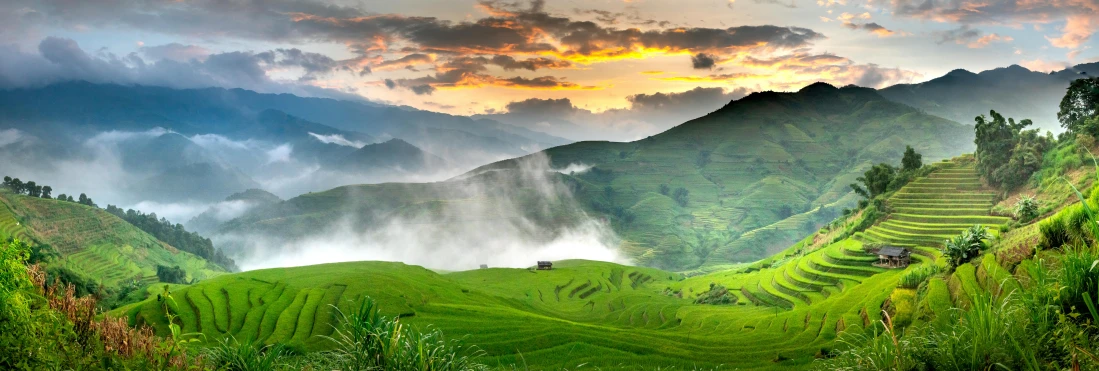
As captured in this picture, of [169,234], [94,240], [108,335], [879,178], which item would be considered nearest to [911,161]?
[879,178]

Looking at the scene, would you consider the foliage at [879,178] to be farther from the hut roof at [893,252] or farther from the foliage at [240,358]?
the foliage at [240,358]

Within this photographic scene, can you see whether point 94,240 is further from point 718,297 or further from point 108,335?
point 108,335

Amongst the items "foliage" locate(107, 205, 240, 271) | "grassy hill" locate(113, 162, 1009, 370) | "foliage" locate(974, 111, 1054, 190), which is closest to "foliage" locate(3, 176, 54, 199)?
"foliage" locate(107, 205, 240, 271)

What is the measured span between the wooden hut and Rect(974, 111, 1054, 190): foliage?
18180 millimetres

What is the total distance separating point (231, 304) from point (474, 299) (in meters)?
16.5

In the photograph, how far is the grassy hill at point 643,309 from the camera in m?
22.2

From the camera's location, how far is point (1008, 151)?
58469 mm

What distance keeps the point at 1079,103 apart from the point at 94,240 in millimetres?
157634

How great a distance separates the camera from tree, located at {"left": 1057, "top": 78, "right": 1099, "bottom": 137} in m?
51.7

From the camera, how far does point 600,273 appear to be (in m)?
101

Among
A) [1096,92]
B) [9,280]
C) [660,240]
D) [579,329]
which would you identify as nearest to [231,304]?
[579,329]

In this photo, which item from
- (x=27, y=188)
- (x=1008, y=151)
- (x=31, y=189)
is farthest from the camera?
(x=27, y=188)

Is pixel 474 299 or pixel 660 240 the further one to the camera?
pixel 660 240

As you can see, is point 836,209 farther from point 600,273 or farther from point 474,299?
point 474,299
